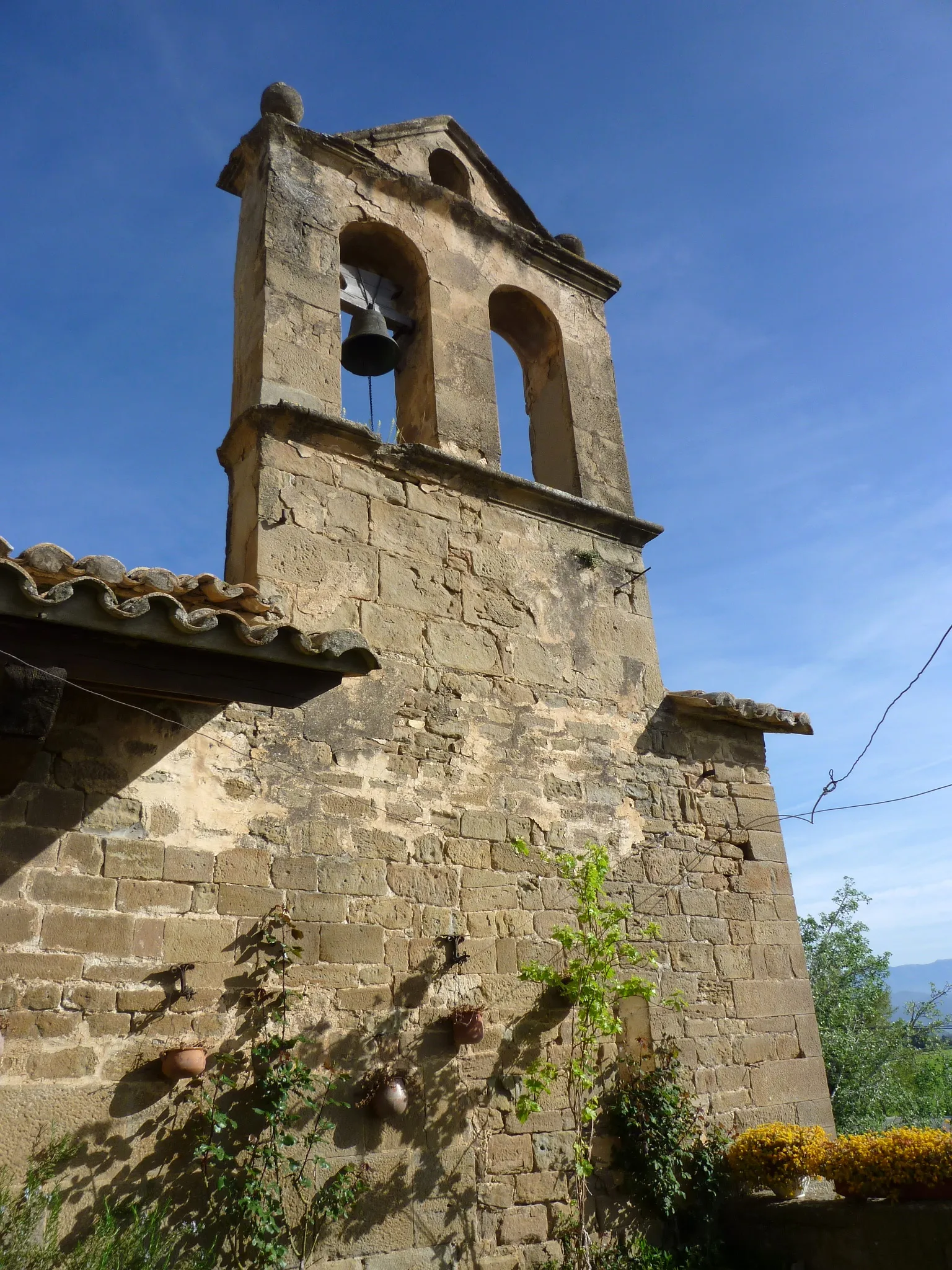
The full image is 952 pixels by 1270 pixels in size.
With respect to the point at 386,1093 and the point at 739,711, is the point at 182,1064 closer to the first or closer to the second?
the point at 386,1093

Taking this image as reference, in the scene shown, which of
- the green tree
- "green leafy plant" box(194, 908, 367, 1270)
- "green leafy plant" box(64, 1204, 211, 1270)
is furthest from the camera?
the green tree

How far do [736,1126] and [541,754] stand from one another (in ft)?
8.06

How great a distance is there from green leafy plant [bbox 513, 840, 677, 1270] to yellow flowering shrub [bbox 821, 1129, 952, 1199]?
3.79 feet

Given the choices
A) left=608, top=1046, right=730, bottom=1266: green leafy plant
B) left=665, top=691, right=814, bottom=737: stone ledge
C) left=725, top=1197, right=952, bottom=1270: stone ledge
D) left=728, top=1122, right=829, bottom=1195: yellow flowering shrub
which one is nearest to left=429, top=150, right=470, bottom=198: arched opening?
left=665, top=691, right=814, bottom=737: stone ledge

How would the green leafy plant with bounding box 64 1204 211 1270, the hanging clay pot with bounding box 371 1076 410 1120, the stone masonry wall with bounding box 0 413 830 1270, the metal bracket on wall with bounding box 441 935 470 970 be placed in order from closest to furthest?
the green leafy plant with bounding box 64 1204 211 1270
the stone masonry wall with bounding box 0 413 830 1270
the hanging clay pot with bounding box 371 1076 410 1120
the metal bracket on wall with bounding box 441 935 470 970

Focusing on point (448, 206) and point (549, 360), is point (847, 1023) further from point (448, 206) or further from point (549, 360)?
point (448, 206)

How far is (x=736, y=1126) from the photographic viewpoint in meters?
5.67

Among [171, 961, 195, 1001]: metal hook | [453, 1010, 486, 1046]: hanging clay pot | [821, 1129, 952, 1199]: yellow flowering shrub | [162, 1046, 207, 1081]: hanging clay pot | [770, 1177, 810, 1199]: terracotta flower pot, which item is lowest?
[770, 1177, 810, 1199]: terracotta flower pot

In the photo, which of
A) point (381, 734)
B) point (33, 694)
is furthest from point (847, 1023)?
point (33, 694)

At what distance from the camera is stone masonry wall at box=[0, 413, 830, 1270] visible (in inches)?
159

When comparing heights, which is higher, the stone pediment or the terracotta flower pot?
the stone pediment

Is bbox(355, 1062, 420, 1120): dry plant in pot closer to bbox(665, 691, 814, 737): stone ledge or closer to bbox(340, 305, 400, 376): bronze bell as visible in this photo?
bbox(665, 691, 814, 737): stone ledge

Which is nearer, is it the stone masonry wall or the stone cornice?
the stone masonry wall

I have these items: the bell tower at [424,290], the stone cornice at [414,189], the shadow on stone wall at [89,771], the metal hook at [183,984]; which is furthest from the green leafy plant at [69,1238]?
the stone cornice at [414,189]
